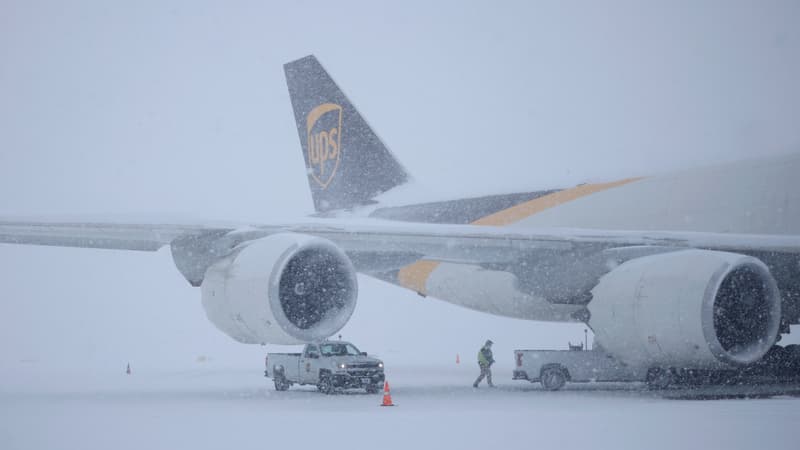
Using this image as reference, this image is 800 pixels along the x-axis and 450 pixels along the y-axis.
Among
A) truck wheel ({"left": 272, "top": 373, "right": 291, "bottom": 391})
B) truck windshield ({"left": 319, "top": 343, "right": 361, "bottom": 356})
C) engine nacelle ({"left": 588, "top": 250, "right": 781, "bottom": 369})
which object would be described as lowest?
truck wheel ({"left": 272, "top": 373, "right": 291, "bottom": 391})

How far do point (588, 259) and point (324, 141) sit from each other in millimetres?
9421

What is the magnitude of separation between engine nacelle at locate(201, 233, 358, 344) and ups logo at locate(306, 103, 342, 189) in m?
8.95

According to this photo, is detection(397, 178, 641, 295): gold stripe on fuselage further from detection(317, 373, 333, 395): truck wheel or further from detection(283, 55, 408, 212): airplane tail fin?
detection(317, 373, 333, 395): truck wheel

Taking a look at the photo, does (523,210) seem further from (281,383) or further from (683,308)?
(683,308)

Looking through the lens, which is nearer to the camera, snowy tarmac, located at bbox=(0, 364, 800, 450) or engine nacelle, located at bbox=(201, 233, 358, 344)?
snowy tarmac, located at bbox=(0, 364, 800, 450)

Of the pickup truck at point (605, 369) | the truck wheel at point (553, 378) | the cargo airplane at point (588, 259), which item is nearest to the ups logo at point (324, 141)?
the cargo airplane at point (588, 259)

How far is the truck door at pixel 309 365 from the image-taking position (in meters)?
15.5

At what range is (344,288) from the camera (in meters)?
12.1

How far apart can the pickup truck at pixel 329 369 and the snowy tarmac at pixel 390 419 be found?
25 cm

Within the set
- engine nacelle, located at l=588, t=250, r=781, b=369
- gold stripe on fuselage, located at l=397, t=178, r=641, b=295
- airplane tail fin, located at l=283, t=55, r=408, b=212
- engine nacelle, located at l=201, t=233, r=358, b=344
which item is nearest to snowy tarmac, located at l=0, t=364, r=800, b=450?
engine nacelle, located at l=588, t=250, r=781, b=369

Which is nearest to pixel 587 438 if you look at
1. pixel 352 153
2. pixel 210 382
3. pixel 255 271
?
pixel 255 271

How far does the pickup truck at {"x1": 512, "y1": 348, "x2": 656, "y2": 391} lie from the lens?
50.5 ft

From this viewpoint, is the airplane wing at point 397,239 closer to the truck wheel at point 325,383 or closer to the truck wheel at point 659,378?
the truck wheel at point 325,383

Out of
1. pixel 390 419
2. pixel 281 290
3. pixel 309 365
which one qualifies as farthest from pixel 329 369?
pixel 390 419
